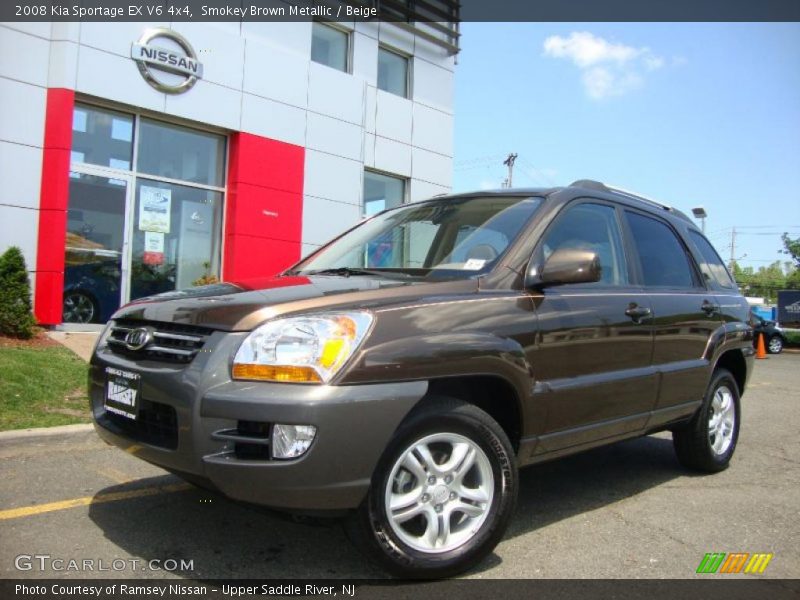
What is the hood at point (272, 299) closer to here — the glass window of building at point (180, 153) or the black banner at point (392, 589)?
the black banner at point (392, 589)

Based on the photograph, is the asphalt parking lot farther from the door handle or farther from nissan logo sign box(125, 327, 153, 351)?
the door handle

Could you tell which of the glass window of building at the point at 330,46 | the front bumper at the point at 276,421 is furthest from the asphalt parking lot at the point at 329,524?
the glass window of building at the point at 330,46

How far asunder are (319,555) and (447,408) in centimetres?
93

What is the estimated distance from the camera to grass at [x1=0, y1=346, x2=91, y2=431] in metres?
5.34

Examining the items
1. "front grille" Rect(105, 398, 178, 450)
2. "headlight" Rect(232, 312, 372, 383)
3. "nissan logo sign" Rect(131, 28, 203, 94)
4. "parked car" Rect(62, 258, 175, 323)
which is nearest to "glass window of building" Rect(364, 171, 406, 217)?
"nissan logo sign" Rect(131, 28, 203, 94)

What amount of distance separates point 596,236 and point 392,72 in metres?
12.8

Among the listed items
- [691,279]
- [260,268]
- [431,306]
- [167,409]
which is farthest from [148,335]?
[260,268]

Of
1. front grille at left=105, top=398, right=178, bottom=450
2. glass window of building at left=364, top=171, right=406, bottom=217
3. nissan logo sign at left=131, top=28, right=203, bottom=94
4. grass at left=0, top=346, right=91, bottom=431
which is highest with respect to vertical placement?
nissan logo sign at left=131, top=28, right=203, bottom=94

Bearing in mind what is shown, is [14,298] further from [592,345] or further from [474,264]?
[592,345]

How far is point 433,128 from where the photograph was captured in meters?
16.0

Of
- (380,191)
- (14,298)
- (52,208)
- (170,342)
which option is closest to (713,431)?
(170,342)

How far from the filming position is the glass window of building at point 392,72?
50.5 feet

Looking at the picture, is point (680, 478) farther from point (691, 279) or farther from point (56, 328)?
point (56, 328)

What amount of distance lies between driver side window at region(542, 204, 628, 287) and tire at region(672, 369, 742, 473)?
1354mm
